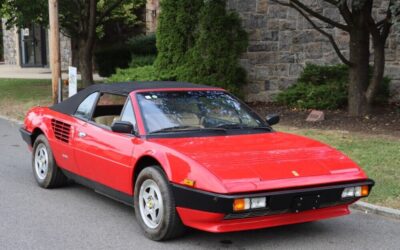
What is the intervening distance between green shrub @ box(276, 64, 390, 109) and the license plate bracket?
8.45 m

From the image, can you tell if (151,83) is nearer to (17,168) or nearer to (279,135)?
(279,135)

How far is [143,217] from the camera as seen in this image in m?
5.13

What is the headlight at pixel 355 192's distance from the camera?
191 inches

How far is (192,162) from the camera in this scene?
4.66m

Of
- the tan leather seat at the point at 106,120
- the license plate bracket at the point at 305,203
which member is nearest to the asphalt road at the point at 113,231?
the license plate bracket at the point at 305,203

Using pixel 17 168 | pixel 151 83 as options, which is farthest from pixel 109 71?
pixel 151 83

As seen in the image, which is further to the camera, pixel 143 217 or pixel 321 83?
pixel 321 83

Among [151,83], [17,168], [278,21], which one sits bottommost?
[17,168]

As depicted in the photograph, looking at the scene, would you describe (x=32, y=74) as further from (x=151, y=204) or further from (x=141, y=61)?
(x=151, y=204)

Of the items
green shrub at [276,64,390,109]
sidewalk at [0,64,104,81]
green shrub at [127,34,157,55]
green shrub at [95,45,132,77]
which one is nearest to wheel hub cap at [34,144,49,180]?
green shrub at [276,64,390,109]

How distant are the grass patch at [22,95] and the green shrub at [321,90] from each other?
658cm

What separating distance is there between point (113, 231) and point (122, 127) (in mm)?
971

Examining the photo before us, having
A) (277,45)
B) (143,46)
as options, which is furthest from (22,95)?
(277,45)

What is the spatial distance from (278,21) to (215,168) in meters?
10.5
